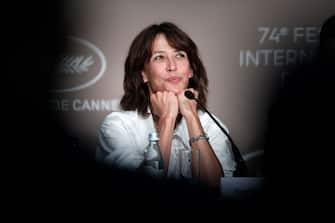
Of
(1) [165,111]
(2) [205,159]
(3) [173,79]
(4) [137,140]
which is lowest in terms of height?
(2) [205,159]

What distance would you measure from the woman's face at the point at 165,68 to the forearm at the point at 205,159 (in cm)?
23

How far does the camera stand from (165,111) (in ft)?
8.32

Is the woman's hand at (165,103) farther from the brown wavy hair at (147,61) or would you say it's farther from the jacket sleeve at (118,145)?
the jacket sleeve at (118,145)

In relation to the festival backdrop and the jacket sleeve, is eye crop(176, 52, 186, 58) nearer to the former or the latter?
the festival backdrop

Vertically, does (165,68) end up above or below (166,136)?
above

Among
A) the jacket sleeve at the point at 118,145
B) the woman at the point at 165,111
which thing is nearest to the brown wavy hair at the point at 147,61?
the woman at the point at 165,111

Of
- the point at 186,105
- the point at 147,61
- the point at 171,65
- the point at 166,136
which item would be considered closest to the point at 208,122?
the point at 186,105

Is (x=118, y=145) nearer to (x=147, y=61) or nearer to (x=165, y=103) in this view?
(x=165, y=103)

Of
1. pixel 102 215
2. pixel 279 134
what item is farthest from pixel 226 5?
pixel 102 215

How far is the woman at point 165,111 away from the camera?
250 cm

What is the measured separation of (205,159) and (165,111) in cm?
37

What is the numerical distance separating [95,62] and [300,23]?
1.23m

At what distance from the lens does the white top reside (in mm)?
2525

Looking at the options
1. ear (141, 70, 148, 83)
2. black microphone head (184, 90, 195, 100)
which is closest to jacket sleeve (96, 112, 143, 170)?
ear (141, 70, 148, 83)
